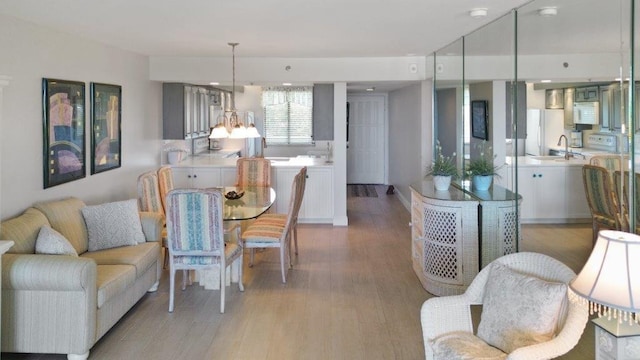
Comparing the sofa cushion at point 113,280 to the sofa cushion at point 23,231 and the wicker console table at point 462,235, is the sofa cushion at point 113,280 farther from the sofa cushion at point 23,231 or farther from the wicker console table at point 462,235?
the wicker console table at point 462,235

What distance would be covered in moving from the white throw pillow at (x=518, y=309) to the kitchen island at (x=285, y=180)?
4987 mm

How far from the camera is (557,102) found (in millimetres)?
3316

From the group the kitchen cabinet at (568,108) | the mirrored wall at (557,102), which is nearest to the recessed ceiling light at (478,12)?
the mirrored wall at (557,102)

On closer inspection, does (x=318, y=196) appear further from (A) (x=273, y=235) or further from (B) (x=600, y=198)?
(B) (x=600, y=198)

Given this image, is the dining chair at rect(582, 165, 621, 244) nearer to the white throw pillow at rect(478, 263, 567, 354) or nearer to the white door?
the white throw pillow at rect(478, 263, 567, 354)

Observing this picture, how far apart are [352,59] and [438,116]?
4.43ft

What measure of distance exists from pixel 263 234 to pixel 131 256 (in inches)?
50.4

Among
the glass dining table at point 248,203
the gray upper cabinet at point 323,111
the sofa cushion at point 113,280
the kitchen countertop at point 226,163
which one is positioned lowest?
the sofa cushion at point 113,280

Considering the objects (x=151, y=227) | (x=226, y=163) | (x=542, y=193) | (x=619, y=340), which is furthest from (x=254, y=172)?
(x=619, y=340)

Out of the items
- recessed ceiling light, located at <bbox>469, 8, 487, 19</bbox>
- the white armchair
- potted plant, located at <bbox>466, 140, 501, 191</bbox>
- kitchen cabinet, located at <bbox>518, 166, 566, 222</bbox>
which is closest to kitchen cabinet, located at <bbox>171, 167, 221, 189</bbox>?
potted plant, located at <bbox>466, 140, 501, 191</bbox>

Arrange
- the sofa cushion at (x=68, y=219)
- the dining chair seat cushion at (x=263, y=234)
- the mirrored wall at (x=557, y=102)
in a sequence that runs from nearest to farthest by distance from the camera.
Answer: the mirrored wall at (x=557, y=102)
the sofa cushion at (x=68, y=219)
the dining chair seat cushion at (x=263, y=234)

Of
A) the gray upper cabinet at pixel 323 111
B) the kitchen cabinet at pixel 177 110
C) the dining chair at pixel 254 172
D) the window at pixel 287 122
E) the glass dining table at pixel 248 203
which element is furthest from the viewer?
the window at pixel 287 122

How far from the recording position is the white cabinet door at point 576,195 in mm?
2946

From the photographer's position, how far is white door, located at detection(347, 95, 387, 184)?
11.9 m
